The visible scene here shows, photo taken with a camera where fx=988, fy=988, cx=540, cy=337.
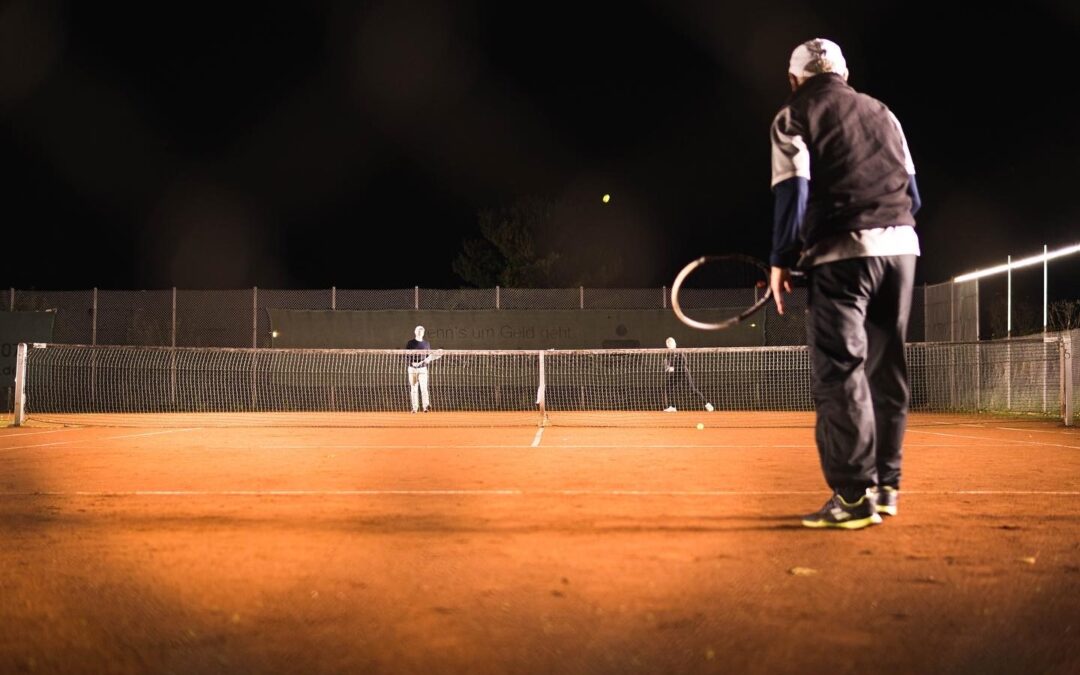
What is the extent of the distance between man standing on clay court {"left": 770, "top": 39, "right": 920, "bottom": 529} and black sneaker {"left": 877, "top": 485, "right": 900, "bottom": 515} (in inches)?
1.1

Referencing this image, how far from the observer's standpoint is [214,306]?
21.3 metres

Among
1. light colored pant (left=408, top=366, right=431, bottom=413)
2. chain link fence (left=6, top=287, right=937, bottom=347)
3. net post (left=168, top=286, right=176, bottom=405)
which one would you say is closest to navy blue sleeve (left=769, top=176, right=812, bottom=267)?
light colored pant (left=408, top=366, right=431, bottom=413)

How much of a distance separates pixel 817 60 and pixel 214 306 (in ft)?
62.4

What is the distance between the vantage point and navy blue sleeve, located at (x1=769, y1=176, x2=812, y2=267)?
3.94 m

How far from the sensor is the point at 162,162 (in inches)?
1219

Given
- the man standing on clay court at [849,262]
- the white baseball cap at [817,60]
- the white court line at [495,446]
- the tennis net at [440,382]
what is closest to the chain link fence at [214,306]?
the tennis net at [440,382]

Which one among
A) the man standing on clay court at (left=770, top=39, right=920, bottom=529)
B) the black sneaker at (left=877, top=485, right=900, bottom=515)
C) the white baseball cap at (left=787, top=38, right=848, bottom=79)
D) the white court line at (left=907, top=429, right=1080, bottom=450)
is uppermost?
the white baseball cap at (left=787, top=38, right=848, bottom=79)

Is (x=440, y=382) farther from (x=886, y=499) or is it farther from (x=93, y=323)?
(x=886, y=499)

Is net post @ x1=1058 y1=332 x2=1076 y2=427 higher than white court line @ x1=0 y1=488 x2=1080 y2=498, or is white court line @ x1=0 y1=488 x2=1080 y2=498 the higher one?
net post @ x1=1058 y1=332 x2=1076 y2=427

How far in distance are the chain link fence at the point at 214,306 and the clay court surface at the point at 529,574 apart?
48.9ft

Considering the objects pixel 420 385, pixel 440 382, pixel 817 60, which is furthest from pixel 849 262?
pixel 440 382

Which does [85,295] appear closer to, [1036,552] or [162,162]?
[162,162]

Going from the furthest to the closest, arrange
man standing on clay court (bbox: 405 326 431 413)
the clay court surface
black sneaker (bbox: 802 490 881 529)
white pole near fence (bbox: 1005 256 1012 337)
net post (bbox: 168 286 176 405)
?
net post (bbox: 168 286 176 405) < man standing on clay court (bbox: 405 326 431 413) < white pole near fence (bbox: 1005 256 1012 337) < black sneaker (bbox: 802 490 881 529) < the clay court surface

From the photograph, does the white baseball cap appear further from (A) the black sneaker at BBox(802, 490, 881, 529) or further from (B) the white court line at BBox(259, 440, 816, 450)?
(B) the white court line at BBox(259, 440, 816, 450)
